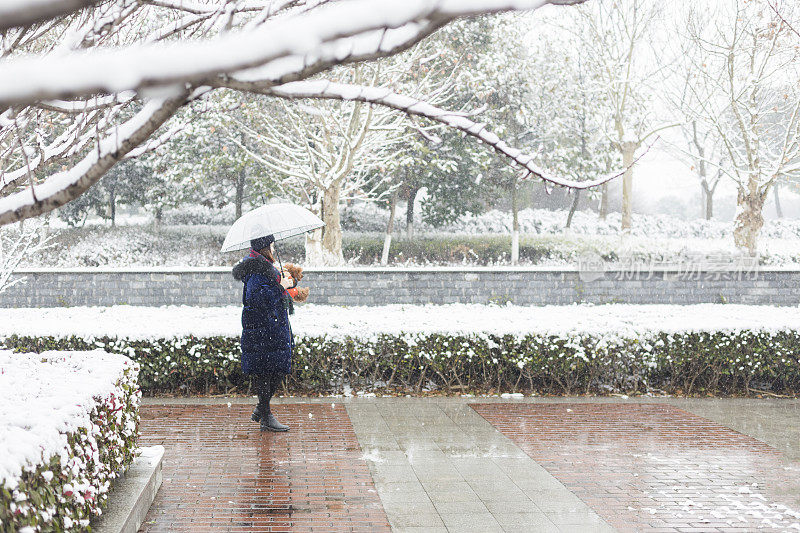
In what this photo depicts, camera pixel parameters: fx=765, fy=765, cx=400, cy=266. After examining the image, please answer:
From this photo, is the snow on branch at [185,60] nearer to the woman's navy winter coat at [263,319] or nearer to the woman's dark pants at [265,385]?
the woman's navy winter coat at [263,319]

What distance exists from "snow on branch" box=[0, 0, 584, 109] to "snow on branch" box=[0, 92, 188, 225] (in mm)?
738

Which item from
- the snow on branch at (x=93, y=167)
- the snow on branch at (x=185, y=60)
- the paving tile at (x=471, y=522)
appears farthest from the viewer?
the paving tile at (x=471, y=522)

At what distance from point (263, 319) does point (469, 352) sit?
9.73ft

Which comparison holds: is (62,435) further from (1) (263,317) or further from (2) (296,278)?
(2) (296,278)

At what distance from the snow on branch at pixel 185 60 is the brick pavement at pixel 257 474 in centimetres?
329

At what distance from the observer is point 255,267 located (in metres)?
6.46

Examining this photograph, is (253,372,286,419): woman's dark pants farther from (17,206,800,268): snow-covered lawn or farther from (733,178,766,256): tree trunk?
(17,206,800,268): snow-covered lawn

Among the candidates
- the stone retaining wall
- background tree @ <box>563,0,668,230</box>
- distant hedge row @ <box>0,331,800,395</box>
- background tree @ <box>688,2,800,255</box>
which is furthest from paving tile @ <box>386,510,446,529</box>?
background tree @ <box>563,0,668,230</box>

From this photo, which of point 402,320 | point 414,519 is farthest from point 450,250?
point 414,519

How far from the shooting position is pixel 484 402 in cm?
830

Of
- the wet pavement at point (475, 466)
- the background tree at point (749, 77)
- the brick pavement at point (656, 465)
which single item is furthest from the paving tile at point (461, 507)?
the background tree at point (749, 77)

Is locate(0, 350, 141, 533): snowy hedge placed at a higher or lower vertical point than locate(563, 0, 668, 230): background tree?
lower

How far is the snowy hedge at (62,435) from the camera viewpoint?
2.78 metres

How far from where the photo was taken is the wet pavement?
4625mm
